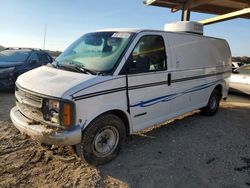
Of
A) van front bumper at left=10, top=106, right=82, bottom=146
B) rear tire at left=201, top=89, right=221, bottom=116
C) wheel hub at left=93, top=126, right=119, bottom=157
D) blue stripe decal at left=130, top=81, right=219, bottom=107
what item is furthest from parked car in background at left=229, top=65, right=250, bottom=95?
van front bumper at left=10, top=106, right=82, bottom=146

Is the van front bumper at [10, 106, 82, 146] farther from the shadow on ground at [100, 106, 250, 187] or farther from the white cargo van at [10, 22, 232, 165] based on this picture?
the shadow on ground at [100, 106, 250, 187]

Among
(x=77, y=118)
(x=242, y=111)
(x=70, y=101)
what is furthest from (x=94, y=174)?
(x=242, y=111)

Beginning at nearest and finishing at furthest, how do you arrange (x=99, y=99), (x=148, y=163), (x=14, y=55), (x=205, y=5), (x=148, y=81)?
1. (x=99, y=99)
2. (x=148, y=163)
3. (x=148, y=81)
4. (x=14, y=55)
5. (x=205, y=5)

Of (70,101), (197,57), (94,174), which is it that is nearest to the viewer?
(70,101)

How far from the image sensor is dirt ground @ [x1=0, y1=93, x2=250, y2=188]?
3676 mm

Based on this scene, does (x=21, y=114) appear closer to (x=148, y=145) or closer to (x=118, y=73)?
(x=118, y=73)

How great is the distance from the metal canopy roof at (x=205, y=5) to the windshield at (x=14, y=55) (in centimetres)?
509

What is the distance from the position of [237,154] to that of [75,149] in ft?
9.75

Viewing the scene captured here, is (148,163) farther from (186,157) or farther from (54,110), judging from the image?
(54,110)

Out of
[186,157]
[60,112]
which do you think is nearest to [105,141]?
[60,112]

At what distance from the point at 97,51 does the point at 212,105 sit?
425 centimetres

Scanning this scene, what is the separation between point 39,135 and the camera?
3.58 m

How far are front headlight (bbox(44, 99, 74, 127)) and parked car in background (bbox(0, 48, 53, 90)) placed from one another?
601cm

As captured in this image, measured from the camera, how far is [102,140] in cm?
415
